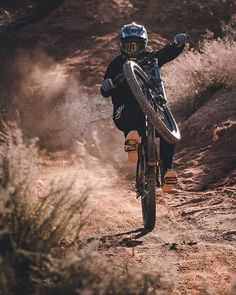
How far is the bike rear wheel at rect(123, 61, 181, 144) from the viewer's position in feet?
17.9

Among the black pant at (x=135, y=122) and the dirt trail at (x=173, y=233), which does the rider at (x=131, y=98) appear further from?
the dirt trail at (x=173, y=233)

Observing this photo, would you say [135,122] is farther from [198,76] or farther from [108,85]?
[198,76]

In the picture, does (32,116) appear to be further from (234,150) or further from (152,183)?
(152,183)

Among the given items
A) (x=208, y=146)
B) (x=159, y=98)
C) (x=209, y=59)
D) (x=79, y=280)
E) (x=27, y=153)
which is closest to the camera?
(x=79, y=280)

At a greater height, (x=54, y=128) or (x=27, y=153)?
(x=27, y=153)

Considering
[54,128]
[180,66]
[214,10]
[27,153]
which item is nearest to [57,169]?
[54,128]

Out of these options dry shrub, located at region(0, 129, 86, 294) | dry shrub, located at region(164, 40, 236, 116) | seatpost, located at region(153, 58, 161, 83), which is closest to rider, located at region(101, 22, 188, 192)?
seatpost, located at region(153, 58, 161, 83)

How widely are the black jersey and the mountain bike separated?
177 mm

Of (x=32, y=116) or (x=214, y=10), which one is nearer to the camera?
(x=32, y=116)

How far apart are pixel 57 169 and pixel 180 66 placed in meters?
3.36

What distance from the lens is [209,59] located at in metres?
10.6

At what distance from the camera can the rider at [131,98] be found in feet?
19.4

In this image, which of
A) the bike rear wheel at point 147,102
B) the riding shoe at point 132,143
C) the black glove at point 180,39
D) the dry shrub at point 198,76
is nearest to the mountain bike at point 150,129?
the bike rear wheel at point 147,102

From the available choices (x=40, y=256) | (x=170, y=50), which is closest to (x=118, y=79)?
(x=170, y=50)
